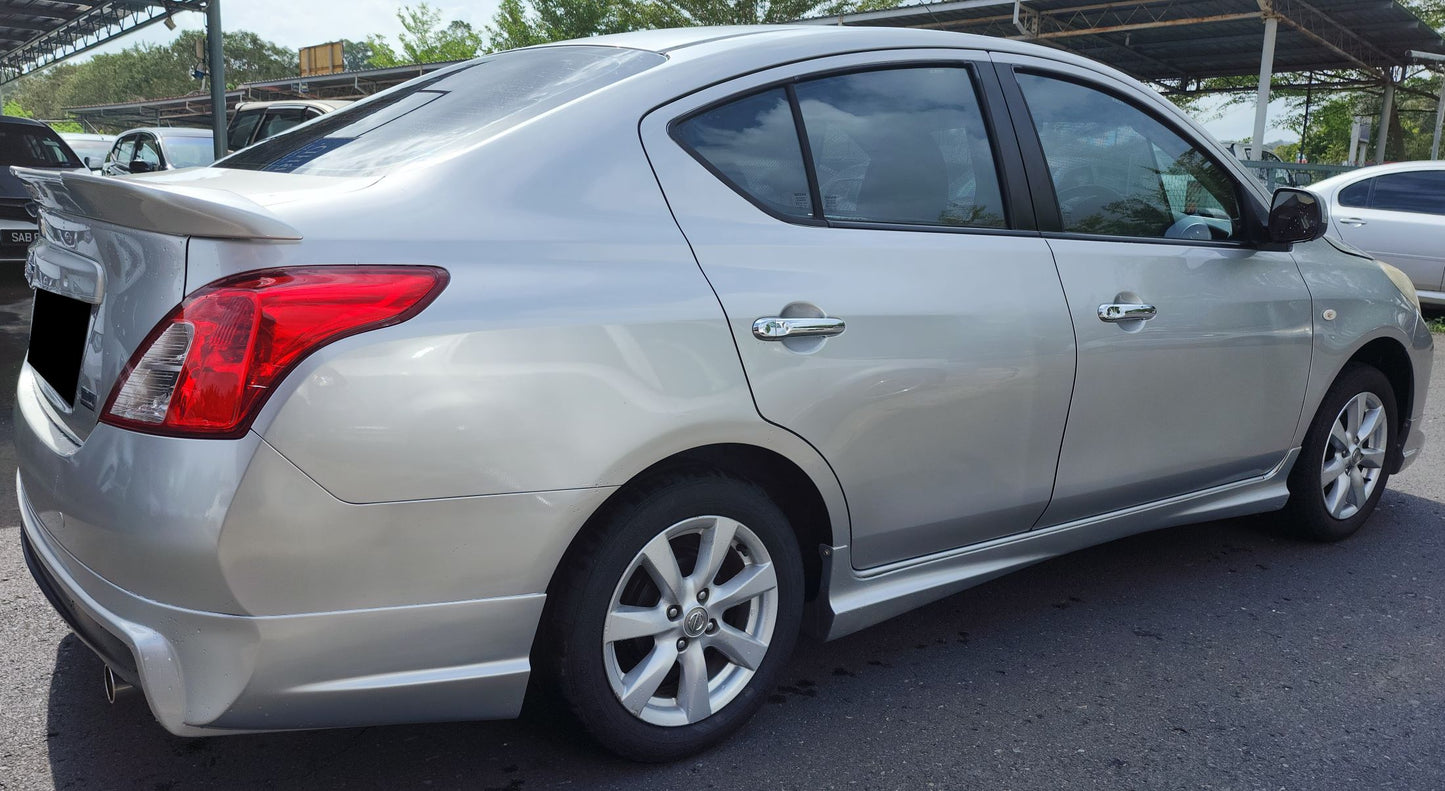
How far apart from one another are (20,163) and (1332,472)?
10.2m

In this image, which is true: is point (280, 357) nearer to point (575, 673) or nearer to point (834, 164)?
point (575, 673)

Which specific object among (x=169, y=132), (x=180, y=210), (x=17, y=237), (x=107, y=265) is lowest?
(x=17, y=237)

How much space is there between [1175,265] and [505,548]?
2.17 m

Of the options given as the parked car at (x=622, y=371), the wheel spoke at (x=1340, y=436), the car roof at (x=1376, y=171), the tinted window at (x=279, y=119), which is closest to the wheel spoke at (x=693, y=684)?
the parked car at (x=622, y=371)

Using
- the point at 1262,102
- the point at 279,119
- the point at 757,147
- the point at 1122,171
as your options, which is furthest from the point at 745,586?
the point at 1262,102

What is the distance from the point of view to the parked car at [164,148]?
13.9m

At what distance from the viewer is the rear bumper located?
191cm

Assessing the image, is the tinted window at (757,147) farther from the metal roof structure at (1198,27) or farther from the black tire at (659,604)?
the metal roof structure at (1198,27)

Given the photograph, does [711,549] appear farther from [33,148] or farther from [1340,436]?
[33,148]

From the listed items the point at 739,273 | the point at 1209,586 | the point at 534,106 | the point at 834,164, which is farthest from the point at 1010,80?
the point at 1209,586

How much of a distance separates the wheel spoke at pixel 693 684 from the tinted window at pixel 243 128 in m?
14.3

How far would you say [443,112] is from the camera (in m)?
2.55

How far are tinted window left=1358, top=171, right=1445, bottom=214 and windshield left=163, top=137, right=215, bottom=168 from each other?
13.2 metres

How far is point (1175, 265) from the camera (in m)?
3.23
